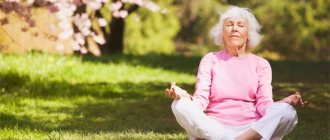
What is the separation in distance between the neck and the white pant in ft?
2.28

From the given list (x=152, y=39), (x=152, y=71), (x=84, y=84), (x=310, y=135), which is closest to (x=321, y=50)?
(x=152, y=39)

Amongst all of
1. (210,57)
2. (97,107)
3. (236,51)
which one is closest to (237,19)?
(236,51)

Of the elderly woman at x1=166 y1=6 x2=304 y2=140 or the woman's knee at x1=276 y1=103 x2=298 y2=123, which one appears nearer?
the woman's knee at x1=276 y1=103 x2=298 y2=123

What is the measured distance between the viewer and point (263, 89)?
489 cm

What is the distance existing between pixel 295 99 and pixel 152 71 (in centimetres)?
924

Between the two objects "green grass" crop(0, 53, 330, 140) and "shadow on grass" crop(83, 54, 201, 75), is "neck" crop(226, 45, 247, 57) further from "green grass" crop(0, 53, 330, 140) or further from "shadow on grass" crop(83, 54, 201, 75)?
"shadow on grass" crop(83, 54, 201, 75)

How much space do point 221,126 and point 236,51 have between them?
72cm

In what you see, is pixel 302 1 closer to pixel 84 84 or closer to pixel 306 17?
pixel 306 17

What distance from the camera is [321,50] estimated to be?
34.7 m

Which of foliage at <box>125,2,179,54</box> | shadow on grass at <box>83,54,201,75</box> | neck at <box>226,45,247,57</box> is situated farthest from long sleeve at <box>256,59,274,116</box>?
foliage at <box>125,2,179,54</box>

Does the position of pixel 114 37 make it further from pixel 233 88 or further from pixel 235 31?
pixel 233 88

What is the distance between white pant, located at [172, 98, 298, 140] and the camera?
172 inches

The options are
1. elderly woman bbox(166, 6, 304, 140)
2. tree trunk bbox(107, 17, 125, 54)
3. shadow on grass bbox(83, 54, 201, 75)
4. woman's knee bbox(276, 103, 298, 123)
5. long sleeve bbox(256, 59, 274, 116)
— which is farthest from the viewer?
tree trunk bbox(107, 17, 125, 54)

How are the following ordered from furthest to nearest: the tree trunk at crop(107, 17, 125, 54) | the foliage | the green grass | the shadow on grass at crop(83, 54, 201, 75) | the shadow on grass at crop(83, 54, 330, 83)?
the foliage
the tree trunk at crop(107, 17, 125, 54)
the shadow on grass at crop(83, 54, 201, 75)
the shadow on grass at crop(83, 54, 330, 83)
the green grass
